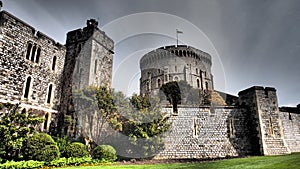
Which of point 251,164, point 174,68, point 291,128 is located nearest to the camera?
point 251,164

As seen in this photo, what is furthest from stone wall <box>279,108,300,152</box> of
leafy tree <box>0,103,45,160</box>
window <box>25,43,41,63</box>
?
window <box>25,43,41,63</box>

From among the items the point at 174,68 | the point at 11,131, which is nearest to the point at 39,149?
the point at 11,131

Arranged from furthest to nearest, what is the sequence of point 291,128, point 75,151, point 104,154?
point 291,128, point 104,154, point 75,151

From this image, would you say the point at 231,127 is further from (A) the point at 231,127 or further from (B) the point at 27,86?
(B) the point at 27,86

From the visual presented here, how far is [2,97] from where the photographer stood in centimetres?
1401

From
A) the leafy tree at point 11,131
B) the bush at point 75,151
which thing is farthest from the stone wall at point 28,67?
the bush at point 75,151

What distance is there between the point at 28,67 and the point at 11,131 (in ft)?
19.7

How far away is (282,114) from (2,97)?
21.2 m

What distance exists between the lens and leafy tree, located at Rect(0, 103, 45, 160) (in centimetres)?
1143

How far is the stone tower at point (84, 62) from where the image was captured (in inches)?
738

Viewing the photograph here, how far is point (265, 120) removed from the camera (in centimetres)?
1554

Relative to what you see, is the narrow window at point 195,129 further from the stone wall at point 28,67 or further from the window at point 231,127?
the stone wall at point 28,67

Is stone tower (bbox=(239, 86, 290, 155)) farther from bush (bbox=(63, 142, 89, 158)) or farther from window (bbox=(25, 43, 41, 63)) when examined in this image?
window (bbox=(25, 43, 41, 63))

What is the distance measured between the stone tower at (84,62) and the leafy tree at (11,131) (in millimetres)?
4663
